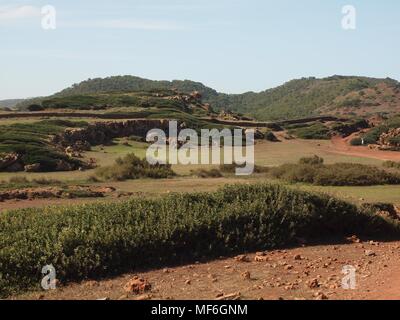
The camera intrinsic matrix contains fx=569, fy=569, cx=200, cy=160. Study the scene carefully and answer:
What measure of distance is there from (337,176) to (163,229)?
11.5m

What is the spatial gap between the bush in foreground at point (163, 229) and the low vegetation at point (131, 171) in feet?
34.4

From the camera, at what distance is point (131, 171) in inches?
914

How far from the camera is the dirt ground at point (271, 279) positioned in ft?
26.0

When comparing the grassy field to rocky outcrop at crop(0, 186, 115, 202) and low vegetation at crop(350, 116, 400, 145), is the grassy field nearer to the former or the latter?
rocky outcrop at crop(0, 186, 115, 202)

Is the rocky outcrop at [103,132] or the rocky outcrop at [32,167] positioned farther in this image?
the rocky outcrop at [103,132]

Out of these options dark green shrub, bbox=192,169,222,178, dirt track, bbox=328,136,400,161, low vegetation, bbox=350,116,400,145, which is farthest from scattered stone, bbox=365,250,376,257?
low vegetation, bbox=350,116,400,145

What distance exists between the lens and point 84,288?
27.8 ft

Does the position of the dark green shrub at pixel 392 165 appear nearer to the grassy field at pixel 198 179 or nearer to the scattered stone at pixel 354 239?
the grassy field at pixel 198 179

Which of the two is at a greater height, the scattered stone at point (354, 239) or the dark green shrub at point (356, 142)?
the dark green shrub at point (356, 142)

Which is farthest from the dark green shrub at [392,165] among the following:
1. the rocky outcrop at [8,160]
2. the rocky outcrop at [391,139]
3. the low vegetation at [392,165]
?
the rocky outcrop at [8,160]

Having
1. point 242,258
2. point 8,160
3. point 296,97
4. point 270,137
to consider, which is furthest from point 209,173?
point 296,97

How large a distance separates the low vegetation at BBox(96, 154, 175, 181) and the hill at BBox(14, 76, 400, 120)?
64.4 metres

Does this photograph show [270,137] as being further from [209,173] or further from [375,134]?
[209,173]
